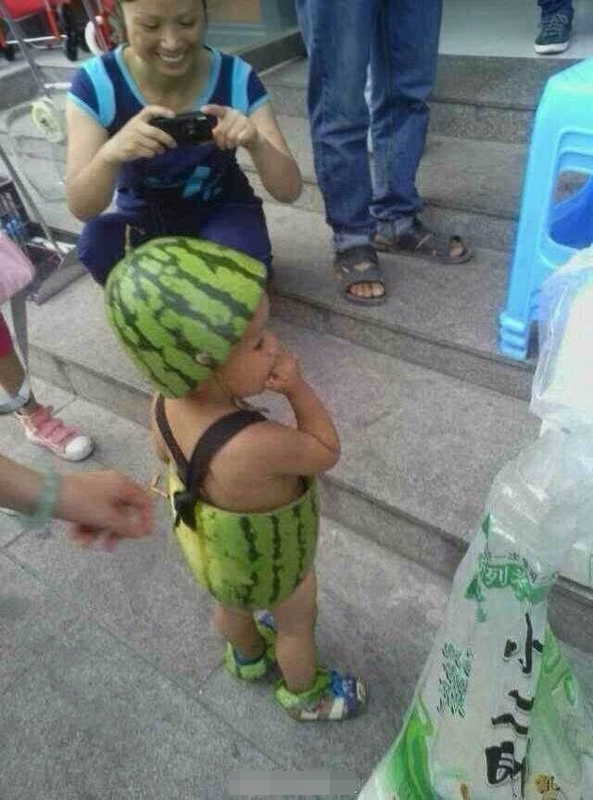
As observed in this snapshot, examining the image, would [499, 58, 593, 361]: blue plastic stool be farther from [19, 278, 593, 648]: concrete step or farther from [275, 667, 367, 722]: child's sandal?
[275, 667, 367, 722]: child's sandal

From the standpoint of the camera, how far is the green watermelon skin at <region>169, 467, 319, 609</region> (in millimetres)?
1129

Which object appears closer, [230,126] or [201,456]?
[201,456]

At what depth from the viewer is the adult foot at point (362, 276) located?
7.36 feet

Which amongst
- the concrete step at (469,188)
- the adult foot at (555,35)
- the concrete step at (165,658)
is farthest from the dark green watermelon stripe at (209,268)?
the adult foot at (555,35)

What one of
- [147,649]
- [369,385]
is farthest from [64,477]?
[369,385]

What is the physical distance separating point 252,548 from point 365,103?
1.50 meters

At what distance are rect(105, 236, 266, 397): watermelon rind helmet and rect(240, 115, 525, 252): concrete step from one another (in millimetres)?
1650

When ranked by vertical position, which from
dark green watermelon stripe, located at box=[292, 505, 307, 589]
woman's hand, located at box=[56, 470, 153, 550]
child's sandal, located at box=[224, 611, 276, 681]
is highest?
woman's hand, located at box=[56, 470, 153, 550]

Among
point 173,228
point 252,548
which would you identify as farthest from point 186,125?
point 252,548

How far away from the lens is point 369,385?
2170mm

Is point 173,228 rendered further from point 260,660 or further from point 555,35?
point 555,35

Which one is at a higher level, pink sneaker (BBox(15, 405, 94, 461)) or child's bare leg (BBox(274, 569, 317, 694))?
child's bare leg (BBox(274, 569, 317, 694))

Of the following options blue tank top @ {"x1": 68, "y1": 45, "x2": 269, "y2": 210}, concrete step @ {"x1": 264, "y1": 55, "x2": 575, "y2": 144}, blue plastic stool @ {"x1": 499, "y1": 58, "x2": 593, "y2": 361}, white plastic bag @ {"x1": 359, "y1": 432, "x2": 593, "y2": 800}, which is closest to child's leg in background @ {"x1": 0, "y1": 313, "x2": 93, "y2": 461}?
blue tank top @ {"x1": 68, "y1": 45, "x2": 269, "y2": 210}

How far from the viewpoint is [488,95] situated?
271cm
